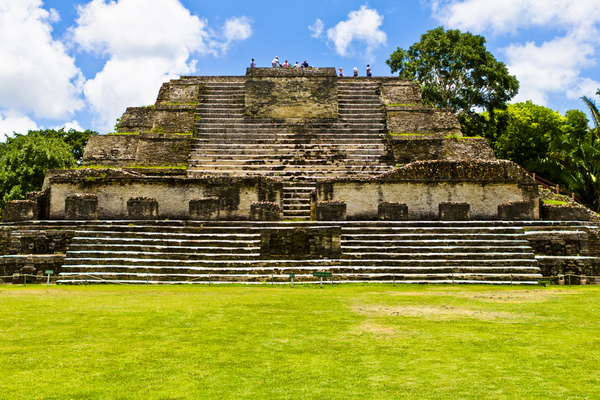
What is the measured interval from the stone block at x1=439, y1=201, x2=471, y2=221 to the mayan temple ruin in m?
0.03

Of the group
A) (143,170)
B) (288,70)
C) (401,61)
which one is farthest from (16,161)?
(401,61)

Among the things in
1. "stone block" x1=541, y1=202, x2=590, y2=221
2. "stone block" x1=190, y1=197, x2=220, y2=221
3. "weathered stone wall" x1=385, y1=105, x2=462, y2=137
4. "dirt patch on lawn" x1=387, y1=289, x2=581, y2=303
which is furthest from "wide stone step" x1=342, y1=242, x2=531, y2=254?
"weathered stone wall" x1=385, y1=105, x2=462, y2=137

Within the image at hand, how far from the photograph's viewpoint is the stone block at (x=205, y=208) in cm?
1200

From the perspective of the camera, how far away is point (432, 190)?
43.4 ft

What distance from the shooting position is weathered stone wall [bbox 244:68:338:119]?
18688 millimetres

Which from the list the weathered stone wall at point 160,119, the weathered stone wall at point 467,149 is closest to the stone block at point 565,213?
the weathered stone wall at point 467,149

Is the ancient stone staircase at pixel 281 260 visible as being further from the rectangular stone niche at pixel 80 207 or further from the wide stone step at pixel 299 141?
the wide stone step at pixel 299 141

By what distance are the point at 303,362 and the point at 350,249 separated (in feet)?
21.7

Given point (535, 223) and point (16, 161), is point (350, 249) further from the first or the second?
point (16, 161)

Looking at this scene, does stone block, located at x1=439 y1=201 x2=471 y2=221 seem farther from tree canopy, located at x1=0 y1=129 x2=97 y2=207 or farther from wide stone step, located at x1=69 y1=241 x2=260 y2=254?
tree canopy, located at x1=0 y1=129 x2=97 y2=207

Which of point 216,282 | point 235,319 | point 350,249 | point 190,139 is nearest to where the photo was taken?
point 235,319

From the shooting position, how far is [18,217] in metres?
12.6

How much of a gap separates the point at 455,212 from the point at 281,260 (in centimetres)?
428

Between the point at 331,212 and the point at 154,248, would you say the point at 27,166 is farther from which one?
the point at 331,212
